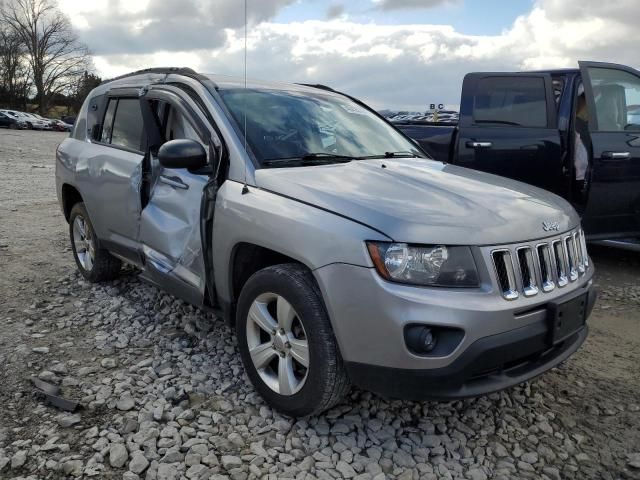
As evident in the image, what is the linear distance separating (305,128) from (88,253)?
2.55 meters

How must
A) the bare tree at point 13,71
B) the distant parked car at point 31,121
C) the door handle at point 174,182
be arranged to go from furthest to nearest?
1. the bare tree at point 13,71
2. the distant parked car at point 31,121
3. the door handle at point 174,182

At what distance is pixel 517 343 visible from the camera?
2414 mm

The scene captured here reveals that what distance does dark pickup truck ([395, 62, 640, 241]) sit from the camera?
16.9 ft

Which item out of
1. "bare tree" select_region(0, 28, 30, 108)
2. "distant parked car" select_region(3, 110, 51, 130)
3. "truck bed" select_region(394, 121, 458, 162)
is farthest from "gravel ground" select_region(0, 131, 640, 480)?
"bare tree" select_region(0, 28, 30, 108)

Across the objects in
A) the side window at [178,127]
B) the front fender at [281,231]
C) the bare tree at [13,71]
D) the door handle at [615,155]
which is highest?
the bare tree at [13,71]

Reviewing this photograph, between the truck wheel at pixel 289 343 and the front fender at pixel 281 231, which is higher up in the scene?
the front fender at pixel 281 231

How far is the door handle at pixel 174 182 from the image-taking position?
3491 millimetres

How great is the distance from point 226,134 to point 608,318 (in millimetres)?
→ 3236

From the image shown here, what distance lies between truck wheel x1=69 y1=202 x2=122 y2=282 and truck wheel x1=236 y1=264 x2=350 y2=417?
217cm

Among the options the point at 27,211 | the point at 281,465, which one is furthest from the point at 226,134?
the point at 27,211

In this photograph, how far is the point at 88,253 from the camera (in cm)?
498

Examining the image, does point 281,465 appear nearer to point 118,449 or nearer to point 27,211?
point 118,449

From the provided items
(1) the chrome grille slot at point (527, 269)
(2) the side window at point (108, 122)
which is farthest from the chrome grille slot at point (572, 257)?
(2) the side window at point (108, 122)

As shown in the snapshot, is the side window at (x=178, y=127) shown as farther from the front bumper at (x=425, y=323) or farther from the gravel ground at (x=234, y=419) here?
the front bumper at (x=425, y=323)
